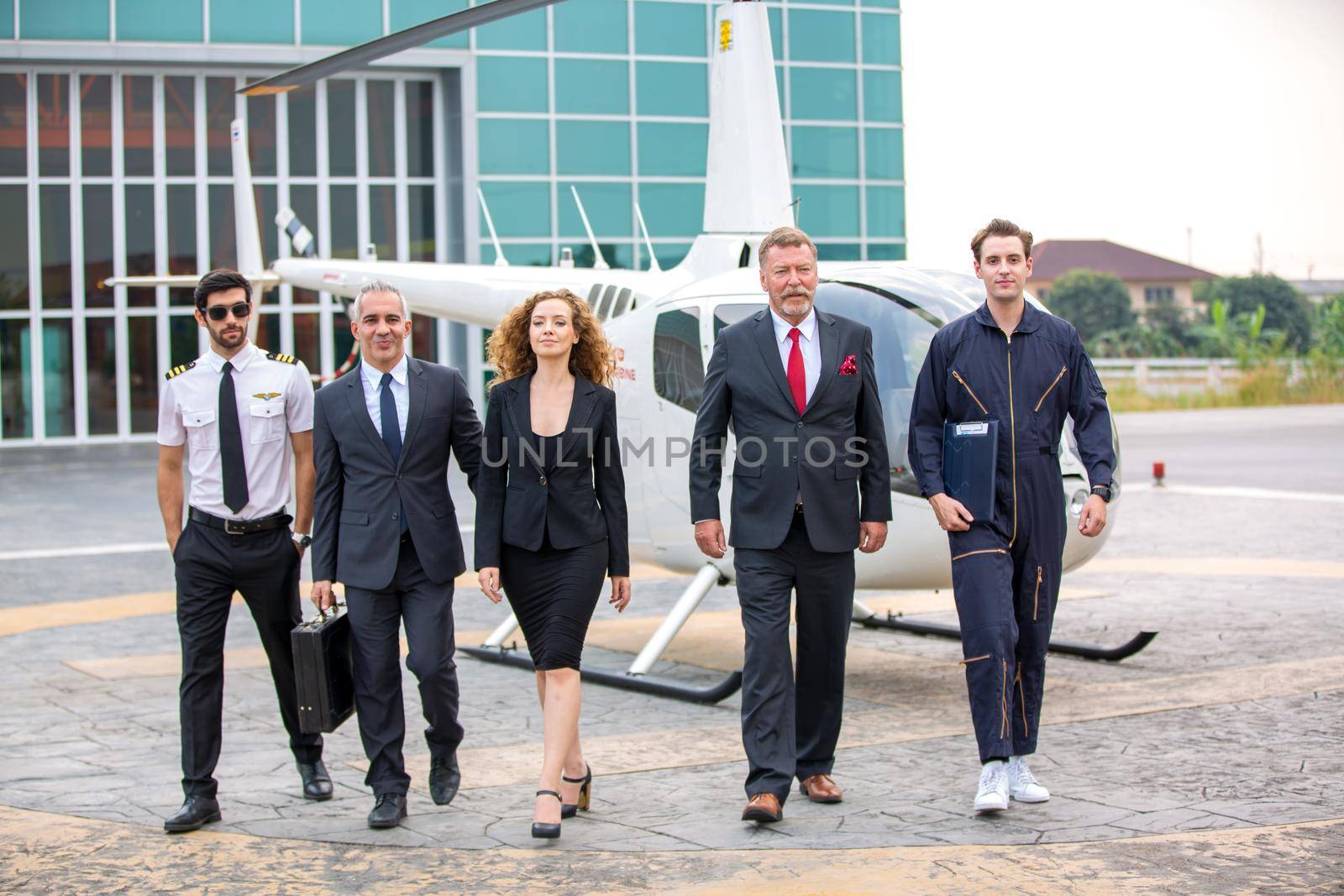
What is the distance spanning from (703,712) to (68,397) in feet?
80.1

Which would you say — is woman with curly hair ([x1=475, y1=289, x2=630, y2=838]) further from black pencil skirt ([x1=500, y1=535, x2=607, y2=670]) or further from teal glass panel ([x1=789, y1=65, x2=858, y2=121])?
teal glass panel ([x1=789, y1=65, x2=858, y2=121])

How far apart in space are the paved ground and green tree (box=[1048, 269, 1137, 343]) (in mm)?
60301

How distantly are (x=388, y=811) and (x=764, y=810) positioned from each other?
48.7 inches

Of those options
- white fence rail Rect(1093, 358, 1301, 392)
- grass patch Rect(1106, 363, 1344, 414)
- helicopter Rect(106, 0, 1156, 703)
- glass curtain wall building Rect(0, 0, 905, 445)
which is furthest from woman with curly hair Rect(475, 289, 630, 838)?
white fence rail Rect(1093, 358, 1301, 392)

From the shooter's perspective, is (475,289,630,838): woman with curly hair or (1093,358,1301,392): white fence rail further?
(1093,358,1301,392): white fence rail

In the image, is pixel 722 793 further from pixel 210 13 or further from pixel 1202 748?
pixel 210 13

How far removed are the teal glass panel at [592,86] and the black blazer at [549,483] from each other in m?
22.9

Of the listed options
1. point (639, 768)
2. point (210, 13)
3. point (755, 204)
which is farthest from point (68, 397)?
point (639, 768)

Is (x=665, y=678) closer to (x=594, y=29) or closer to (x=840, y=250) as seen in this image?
(x=594, y=29)

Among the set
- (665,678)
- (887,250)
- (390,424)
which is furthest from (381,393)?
(887,250)

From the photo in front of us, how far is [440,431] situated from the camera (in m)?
5.10

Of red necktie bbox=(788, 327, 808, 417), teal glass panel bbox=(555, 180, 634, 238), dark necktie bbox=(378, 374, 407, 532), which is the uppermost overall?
teal glass panel bbox=(555, 180, 634, 238)

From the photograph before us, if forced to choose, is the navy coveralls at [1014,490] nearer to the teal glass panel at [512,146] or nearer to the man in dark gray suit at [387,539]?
the man in dark gray suit at [387,539]

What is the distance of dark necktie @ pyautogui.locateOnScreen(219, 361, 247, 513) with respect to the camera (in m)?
5.07
